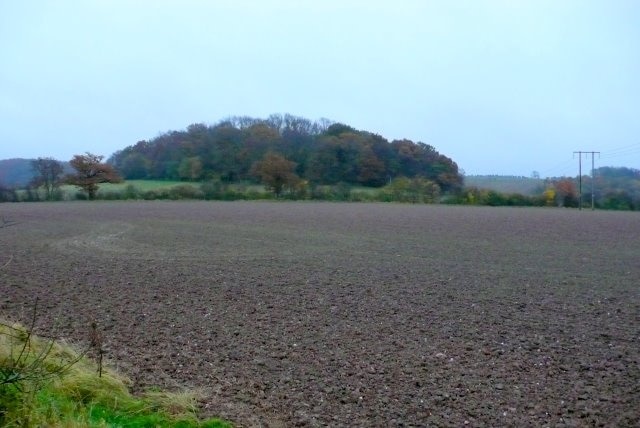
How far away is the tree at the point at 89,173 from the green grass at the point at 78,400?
70332 mm

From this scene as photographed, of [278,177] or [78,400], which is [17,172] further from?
[78,400]

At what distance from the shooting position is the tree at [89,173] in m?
74.6

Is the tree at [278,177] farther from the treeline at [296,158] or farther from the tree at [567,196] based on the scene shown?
the tree at [567,196]

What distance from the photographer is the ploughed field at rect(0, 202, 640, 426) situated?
22.7 feet

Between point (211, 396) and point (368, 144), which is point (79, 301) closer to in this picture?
point (211, 396)

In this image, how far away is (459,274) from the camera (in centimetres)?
1675

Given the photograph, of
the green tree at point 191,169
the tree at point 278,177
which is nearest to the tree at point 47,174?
the green tree at point 191,169

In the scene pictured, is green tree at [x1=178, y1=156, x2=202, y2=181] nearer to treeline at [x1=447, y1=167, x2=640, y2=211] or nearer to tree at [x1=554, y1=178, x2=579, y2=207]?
treeline at [x1=447, y1=167, x2=640, y2=211]

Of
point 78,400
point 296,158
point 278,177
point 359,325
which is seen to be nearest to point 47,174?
point 278,177

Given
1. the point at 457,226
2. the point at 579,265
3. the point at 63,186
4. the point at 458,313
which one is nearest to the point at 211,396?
the point at 458,313

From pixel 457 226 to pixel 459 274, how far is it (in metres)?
19.6

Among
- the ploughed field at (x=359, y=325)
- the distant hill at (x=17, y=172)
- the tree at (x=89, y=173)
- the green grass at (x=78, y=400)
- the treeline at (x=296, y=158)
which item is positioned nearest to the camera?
the green grass at (x=78, y=400)

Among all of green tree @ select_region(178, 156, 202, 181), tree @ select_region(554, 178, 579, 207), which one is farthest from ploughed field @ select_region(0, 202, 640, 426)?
green tree @ select_region(178, 156, 202, 181)

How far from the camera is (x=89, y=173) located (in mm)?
75875
